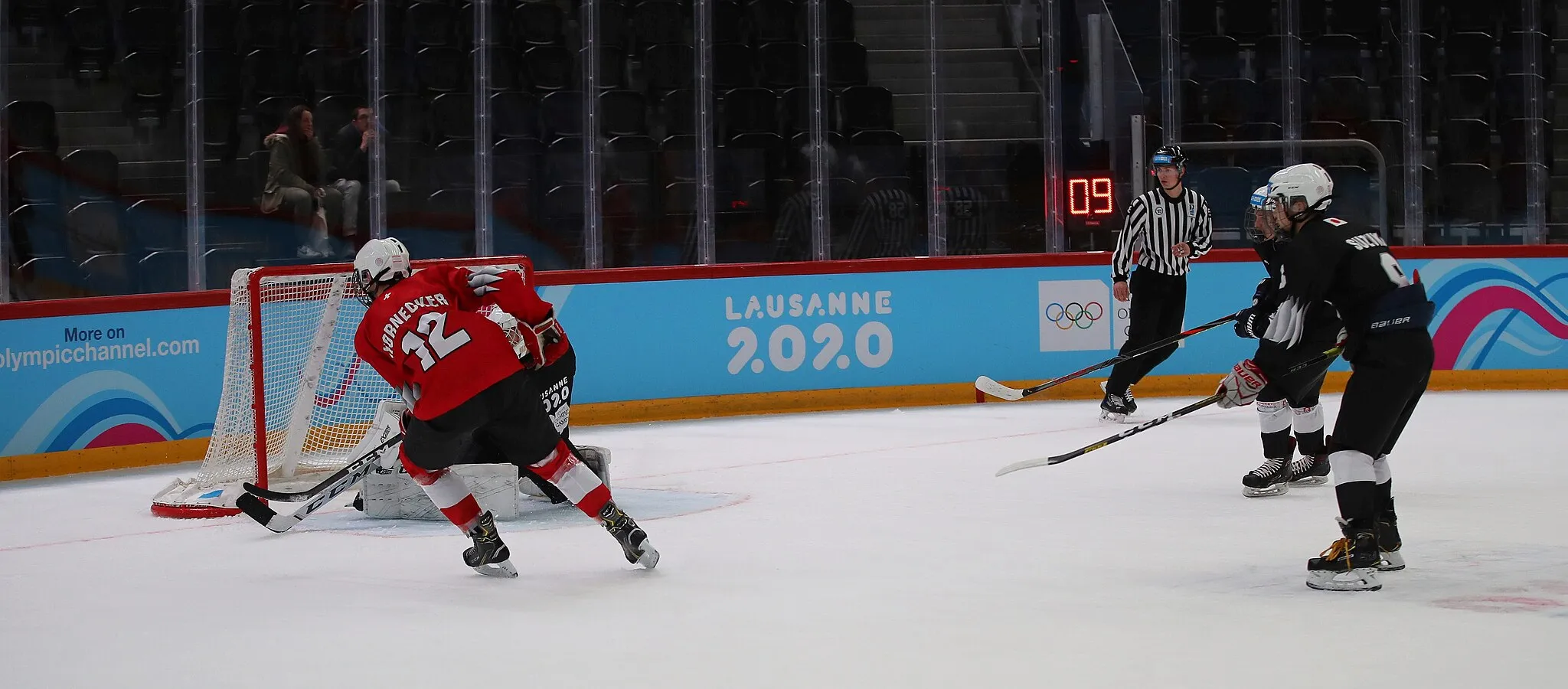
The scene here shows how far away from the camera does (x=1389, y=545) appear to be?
4.18 meters

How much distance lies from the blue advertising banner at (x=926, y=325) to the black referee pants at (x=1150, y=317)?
30.8 inches

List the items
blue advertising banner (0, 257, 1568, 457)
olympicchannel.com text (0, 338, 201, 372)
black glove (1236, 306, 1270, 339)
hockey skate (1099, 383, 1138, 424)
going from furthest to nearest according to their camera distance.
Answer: blue advertising banner (0, 257, 1568, 457), hockey skate (1099, 383, 1138, 424), olympicchannel.com text (0, 338, 201, 372), black glove (1236, 306, 1270, 339)

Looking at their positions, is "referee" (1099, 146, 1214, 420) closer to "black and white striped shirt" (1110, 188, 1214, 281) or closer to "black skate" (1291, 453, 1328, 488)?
"black and white striped shirt" (1110, 188, 1214, 281)

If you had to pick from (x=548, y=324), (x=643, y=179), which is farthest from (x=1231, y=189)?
(x=548, y=324)

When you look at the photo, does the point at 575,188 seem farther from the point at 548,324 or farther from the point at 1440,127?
the point at 1440,127

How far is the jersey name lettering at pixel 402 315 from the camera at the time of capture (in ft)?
13.8

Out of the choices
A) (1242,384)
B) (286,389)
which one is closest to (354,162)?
(286,389)

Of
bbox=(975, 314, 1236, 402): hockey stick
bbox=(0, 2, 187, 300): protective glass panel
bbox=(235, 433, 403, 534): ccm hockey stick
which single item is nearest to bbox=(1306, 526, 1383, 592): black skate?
bbox=(235, 433, 403, 534): ccm hockey stick

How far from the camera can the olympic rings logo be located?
8.78 meters

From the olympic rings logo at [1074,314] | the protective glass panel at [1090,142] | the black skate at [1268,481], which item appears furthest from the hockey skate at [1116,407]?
the black skate at [1268,481]

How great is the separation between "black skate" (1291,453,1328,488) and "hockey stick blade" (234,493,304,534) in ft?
10.8

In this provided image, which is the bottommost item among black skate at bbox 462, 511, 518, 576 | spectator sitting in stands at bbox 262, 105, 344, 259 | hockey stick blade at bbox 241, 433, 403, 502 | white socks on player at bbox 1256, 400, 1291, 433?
black skate at bbox 462, 511, 518, 576

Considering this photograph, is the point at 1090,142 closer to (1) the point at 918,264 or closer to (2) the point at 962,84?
(2) the point at 962,84

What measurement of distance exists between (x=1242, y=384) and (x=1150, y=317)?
8.52ft
